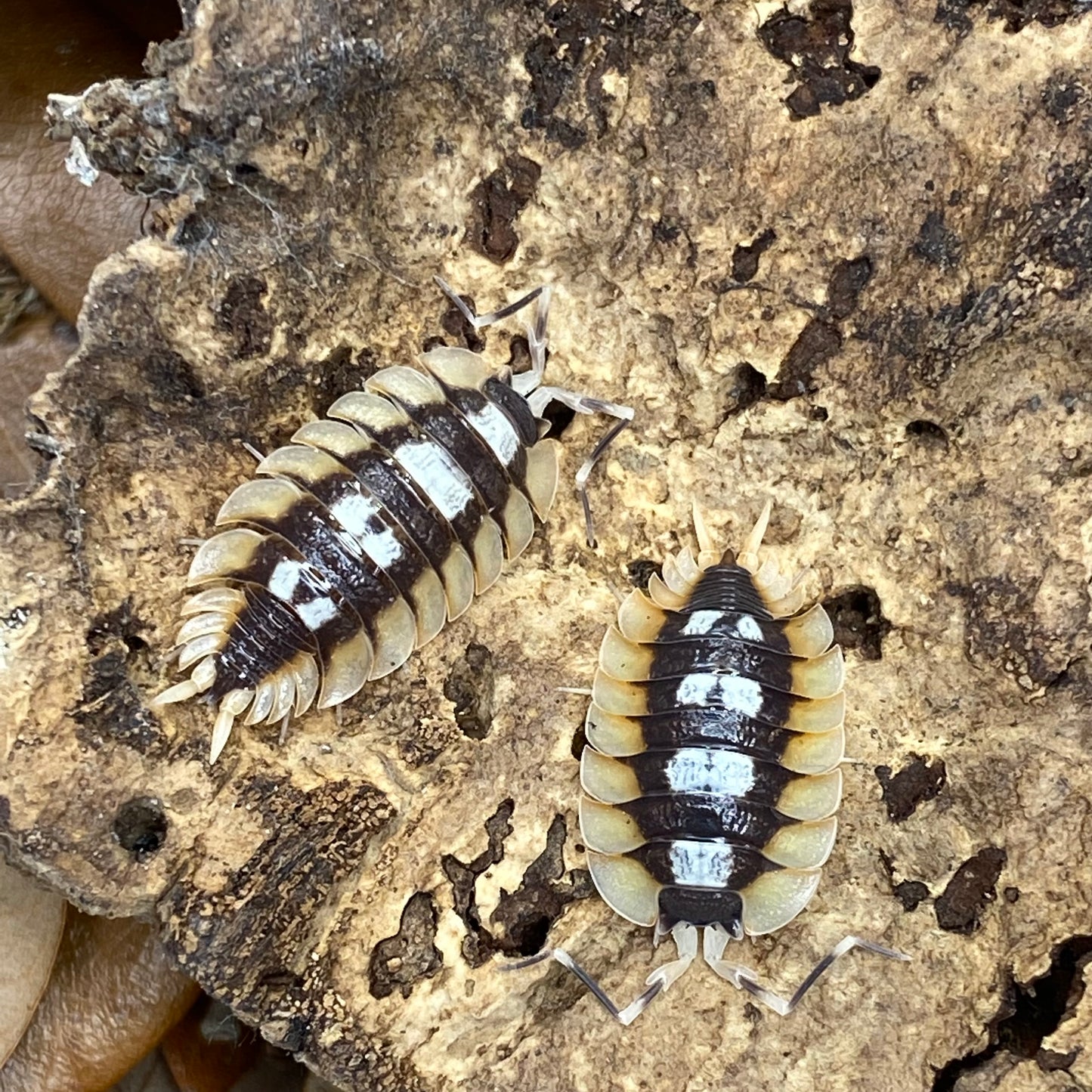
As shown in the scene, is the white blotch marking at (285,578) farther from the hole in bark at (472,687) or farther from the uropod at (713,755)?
the uropod at (713,755)

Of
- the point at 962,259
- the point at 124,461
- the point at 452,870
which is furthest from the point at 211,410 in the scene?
the point at 962,259

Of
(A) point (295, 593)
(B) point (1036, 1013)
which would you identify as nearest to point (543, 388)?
(A) point (295, 593)

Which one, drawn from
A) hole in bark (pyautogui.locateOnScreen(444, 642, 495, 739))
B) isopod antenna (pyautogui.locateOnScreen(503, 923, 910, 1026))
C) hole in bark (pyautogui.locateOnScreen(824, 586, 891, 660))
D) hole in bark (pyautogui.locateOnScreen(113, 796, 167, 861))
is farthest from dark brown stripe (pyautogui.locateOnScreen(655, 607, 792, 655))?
hole in bark (pyautogui.locateOnScreen(113, 796, 167, 861))

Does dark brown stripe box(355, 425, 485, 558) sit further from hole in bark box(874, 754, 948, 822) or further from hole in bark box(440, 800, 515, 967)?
hole in bark box(874, 754, 948, 822)

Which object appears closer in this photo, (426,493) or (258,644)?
(258,644)

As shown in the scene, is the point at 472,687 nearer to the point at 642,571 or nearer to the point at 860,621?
the point at 642,571

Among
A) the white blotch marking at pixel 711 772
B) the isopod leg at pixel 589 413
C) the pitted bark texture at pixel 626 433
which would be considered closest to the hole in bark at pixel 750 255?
the pitted bark texture at pixel 626 433

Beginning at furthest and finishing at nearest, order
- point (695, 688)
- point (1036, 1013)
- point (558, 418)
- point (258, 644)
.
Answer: point (558, 418), point (695, 688), point (258, 644), point (1036, 1013)

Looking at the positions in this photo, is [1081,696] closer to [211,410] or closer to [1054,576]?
[1054,576]
